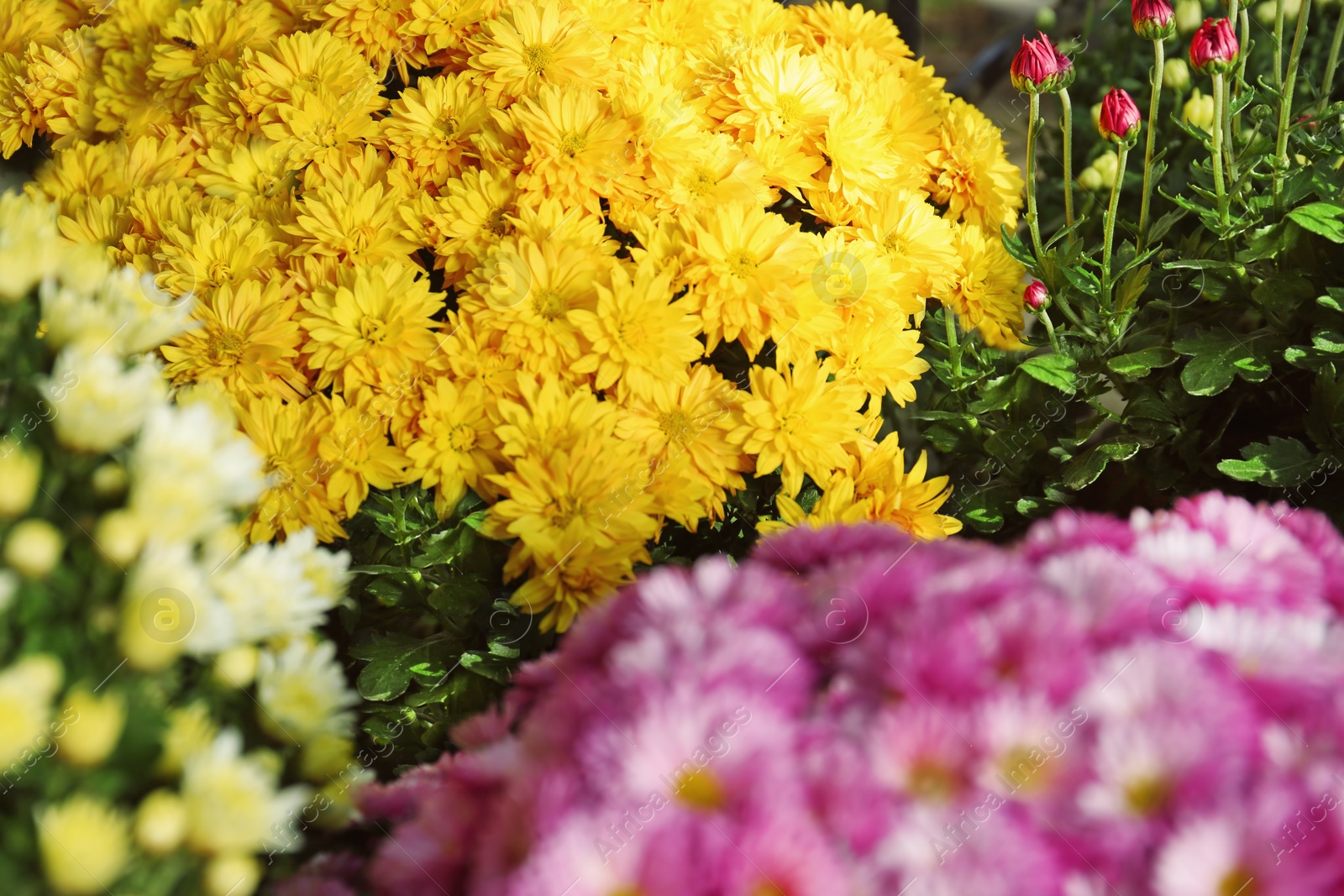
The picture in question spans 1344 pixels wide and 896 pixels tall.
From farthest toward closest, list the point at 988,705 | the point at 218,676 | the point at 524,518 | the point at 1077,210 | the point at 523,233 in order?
the point at 1077,210, the point at 523,233, the point at 524,518, the point at 218,676, the point at 988,705

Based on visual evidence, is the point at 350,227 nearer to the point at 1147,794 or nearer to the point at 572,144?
the point at 572,144

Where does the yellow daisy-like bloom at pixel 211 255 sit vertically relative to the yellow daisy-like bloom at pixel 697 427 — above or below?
below

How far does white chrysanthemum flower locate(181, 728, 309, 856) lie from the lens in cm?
50

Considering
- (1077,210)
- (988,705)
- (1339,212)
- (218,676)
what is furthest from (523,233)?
(1077,210)

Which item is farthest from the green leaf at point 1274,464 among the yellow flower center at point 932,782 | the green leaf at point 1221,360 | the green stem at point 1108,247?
the yellow flower center at point 932,782

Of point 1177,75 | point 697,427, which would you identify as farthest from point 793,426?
point 1177,75

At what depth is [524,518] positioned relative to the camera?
850 mm

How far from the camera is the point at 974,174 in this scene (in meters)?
1.16

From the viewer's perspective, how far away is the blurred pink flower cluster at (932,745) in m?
0.44

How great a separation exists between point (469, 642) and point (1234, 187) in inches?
34.9

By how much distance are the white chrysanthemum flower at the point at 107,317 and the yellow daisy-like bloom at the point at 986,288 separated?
742mm

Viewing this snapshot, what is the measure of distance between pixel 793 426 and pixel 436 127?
1.57ft

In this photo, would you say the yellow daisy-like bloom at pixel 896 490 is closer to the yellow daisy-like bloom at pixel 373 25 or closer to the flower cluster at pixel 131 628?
the flower cluster at pixel 131 628

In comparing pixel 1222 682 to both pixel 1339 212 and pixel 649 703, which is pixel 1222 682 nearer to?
pixel 649 703
